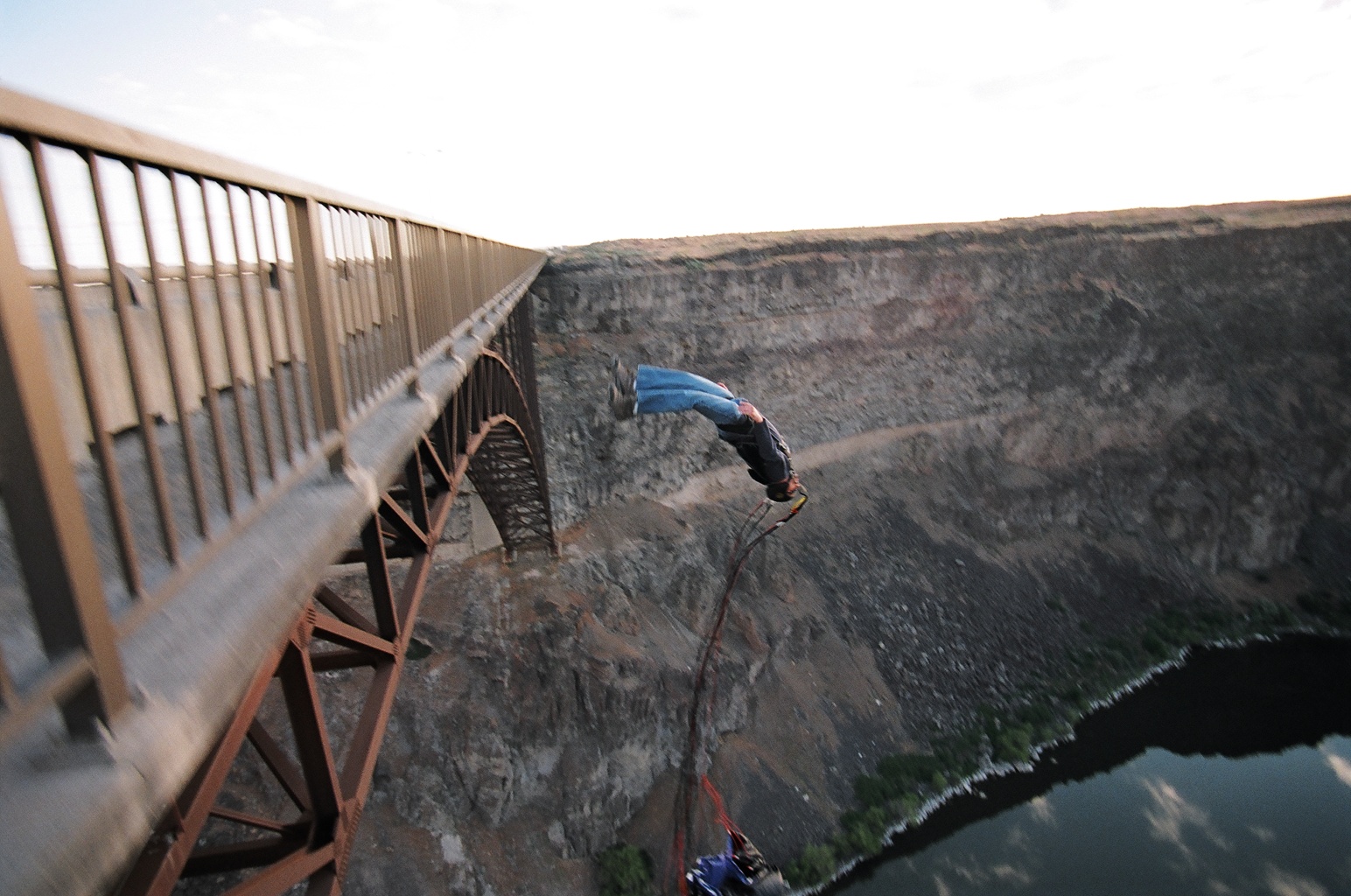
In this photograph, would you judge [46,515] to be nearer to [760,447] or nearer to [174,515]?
[174,515]

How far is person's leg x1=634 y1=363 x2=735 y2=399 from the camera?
31.9ft

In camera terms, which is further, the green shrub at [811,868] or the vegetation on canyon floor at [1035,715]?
the vegetation on canyon floor at [1035,715]

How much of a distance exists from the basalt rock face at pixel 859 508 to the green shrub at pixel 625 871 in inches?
12.9

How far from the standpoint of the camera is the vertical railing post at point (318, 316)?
2754 millimetres

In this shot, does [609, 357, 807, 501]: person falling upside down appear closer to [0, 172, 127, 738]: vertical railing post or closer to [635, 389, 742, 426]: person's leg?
[635, 389, 742, 426]: person's leg

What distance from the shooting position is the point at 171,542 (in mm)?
1675

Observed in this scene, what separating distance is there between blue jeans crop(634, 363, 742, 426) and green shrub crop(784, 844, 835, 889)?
1230 cm

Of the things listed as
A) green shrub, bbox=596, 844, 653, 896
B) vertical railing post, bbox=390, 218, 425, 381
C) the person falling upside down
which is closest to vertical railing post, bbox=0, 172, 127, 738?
vertical railing post, bbox=390, 218, 425, 381

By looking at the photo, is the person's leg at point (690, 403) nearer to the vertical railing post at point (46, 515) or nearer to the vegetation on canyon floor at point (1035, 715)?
the vertical railing post at point (46, 515)

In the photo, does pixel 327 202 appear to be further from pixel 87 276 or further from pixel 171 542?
pixel 87 276

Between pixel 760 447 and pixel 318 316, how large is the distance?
7.39m

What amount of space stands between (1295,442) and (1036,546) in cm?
1403

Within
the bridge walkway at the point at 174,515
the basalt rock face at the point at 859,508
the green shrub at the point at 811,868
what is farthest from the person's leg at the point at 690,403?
the green shrub at the point at 811,868

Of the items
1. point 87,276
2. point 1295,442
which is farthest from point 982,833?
point 1295,442
